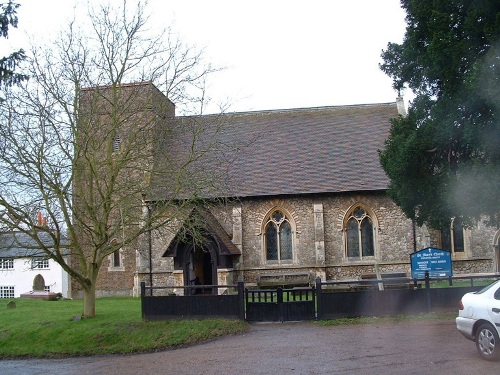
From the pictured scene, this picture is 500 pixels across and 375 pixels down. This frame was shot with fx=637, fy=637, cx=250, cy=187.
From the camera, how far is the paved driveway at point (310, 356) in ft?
38.4

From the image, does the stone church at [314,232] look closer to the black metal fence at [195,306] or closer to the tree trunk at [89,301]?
the tree trunk at [89,301]

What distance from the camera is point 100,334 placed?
18.8 metres

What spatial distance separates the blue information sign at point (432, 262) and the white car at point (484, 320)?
374 inches

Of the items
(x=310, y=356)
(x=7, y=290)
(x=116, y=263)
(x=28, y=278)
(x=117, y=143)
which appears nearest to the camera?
(x=310, y=356)

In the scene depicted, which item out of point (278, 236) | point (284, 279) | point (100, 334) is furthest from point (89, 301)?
point (278, 236)

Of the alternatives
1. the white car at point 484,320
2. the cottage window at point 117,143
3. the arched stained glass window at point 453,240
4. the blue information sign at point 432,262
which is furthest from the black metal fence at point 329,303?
the arched stained glass window at point 453,240

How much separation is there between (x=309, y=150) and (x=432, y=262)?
12693 mm

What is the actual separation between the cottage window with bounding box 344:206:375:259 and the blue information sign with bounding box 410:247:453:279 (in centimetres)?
891

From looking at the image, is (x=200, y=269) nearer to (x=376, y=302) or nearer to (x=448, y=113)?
(x=376, y=302)

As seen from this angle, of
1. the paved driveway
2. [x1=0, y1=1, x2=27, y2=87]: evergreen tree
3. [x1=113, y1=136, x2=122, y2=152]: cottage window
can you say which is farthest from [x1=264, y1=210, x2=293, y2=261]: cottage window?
[x1=0, y1=1, x2=27, y2=87]: evergreen tree

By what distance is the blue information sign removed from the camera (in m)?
21.2

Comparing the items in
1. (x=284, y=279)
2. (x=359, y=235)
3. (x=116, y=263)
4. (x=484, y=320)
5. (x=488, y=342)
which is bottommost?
(x=488, y=342)

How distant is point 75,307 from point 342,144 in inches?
607

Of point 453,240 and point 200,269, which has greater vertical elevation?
point 453,240
